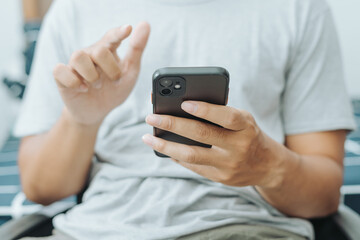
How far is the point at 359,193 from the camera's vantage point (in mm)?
1081

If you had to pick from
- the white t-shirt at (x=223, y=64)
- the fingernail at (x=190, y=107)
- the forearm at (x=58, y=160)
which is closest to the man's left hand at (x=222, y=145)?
the fingernail at (x=190, y=107)

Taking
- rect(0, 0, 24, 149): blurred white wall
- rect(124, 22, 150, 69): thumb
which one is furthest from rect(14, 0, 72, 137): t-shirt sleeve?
rect(0, 0, 24, 149): blurred white wall

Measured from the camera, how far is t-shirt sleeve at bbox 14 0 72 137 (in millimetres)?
797

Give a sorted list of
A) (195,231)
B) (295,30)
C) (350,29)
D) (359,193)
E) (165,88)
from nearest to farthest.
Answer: (165,88)
(195,231)
(295,30)
(359,193)
(350,29)

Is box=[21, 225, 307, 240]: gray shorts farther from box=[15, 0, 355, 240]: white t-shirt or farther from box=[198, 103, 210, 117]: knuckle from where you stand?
box=[198, 103, 210, 117]: knuckle

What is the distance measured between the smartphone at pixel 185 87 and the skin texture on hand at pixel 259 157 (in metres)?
0.02

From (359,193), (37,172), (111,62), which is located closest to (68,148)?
(37,172)

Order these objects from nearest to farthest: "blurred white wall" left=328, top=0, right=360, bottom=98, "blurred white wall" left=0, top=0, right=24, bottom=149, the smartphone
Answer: the smartphone, "blurred white wall" left=0, top=0, right=24, bottom=149, "blurred white wall" left=328, top=0, right=360, bottom=98

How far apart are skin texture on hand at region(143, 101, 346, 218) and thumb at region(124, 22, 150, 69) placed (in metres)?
0.18

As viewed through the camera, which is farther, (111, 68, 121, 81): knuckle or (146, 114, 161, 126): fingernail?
(111, 68, 121, 81): knuckle

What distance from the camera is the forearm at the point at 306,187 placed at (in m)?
0.67

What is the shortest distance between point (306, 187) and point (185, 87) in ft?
1.12

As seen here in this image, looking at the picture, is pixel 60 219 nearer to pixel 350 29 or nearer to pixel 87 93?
pixel 87 93

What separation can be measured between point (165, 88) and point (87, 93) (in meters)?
0.18
